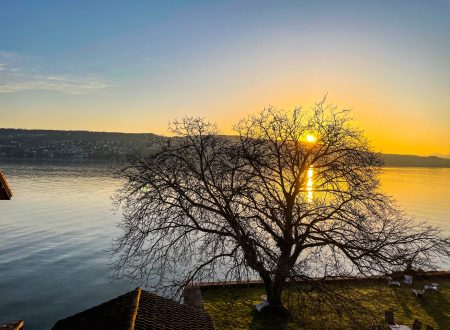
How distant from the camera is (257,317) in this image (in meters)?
21.0

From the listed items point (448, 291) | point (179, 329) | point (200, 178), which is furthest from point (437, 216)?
Answer: point (179, 329)

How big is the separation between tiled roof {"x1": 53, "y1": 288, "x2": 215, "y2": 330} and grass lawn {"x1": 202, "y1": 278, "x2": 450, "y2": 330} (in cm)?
755

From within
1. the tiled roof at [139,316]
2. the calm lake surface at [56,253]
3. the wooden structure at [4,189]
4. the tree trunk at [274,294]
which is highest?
the wooden structure at [4,189]

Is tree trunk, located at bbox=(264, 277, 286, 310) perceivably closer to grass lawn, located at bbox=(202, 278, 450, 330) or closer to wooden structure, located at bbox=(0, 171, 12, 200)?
grass lawn, located at bbox=(202, 278, 450, 330)

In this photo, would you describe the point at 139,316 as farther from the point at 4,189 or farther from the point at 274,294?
the point at 274,294

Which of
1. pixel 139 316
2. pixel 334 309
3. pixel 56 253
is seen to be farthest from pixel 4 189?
pixel 56 253

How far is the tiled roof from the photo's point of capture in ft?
32.1

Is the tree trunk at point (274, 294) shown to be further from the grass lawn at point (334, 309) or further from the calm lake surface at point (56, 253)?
the calm lake surface at point (56, 253)

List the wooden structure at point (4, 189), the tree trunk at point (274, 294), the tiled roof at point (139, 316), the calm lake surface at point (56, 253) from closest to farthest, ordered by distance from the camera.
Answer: the tiled roof at point (139, 316) → the wooden structure at point (4, 189) → the tree trunk at point (274, 294) → the calm lake surface at point (56, 253)

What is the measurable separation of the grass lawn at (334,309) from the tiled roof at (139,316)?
7.55 meters

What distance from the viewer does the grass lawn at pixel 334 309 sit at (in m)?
20.0

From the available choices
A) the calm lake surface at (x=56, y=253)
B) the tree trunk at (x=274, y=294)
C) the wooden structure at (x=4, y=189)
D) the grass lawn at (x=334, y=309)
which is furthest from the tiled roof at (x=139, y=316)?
the calm lake surface at (x=56, y=253)

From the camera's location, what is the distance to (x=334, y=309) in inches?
844

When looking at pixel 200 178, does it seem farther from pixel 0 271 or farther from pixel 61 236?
pixel 61 236
